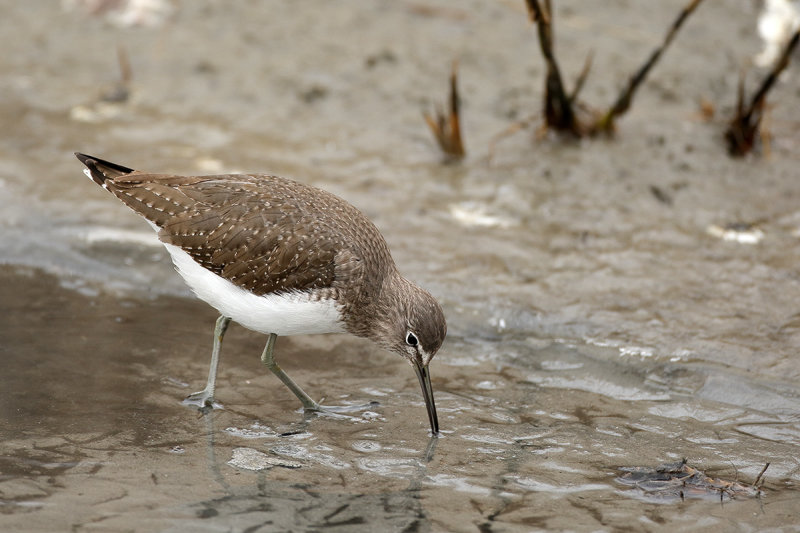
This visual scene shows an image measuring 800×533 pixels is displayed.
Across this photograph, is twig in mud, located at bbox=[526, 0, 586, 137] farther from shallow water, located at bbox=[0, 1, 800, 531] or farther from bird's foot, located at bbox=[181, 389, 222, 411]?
bird's foot, located at bbox=[181, 389, 222, 411]

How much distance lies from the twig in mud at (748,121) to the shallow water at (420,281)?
0.58ft

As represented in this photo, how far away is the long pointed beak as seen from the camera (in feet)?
19.3

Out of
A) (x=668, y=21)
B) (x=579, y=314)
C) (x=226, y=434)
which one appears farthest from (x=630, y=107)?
(x=226, y=434)

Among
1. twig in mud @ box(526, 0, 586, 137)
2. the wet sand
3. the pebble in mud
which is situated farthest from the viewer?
twig in mud @ box(526, 0, 586, 137)

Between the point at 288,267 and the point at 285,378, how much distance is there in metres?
0.83

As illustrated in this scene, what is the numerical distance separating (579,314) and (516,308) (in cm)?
47

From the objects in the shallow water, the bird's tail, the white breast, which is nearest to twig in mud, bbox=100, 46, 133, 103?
the shallow water

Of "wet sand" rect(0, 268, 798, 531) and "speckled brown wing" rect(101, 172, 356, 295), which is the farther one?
"speckled brown wing" rect(101, 172, 356, 295)

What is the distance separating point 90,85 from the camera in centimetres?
1019

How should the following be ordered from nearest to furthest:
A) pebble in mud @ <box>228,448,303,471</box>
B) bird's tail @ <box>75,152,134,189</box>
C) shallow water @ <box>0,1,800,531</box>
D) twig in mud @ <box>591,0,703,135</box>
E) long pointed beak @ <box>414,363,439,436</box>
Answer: shallow water @ <box>0,1,800,531</box>, pebble in mud @ <box>228,448,303,471</box>, long pointed beak @ <box>414,363,439,436</box>, bird's tail @ <box>75,152,134,189</box>, twig in mud @ <box>591,0,703,135</box>

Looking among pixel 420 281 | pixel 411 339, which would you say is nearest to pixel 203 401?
pixel 411 339

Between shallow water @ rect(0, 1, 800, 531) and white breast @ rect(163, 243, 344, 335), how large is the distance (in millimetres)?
568

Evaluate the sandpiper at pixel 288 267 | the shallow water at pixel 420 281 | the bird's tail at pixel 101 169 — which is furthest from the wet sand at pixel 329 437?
the bird's tail at pixel 101 169

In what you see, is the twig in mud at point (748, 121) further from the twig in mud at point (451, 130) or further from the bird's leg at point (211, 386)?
the bird's leg at point (211, 386)
